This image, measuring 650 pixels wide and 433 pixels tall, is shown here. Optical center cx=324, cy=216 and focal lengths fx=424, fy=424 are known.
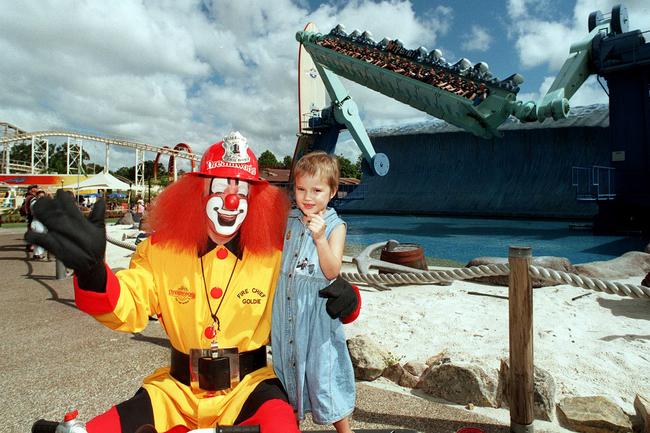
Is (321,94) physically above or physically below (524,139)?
above

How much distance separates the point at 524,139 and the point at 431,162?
6448 mm

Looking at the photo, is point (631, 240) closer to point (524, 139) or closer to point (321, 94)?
point (524, 139)

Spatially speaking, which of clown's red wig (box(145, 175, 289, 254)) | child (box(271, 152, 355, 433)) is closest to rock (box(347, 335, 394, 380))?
child (box(271, 152, 355, 433))

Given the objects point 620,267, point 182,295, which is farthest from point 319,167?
point 620,267

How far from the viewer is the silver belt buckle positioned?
4.74 ft

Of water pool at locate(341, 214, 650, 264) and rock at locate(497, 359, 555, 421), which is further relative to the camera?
water pool at locate(341, 214, 650, 264)

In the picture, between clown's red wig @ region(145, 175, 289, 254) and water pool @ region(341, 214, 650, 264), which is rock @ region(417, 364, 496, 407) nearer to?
clown's red wig @ region(145, 175, 289, 254)

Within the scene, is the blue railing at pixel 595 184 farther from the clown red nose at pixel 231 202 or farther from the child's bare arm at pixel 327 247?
the clown red nose at pixel 231 202

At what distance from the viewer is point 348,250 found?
437 inches

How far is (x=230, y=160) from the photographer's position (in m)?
1.62

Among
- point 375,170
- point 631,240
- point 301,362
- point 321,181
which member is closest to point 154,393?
point 301,362

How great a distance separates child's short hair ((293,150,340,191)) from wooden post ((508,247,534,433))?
1.01m

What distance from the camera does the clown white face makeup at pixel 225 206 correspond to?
1.56 m

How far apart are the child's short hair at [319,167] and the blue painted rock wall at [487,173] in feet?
78.2
